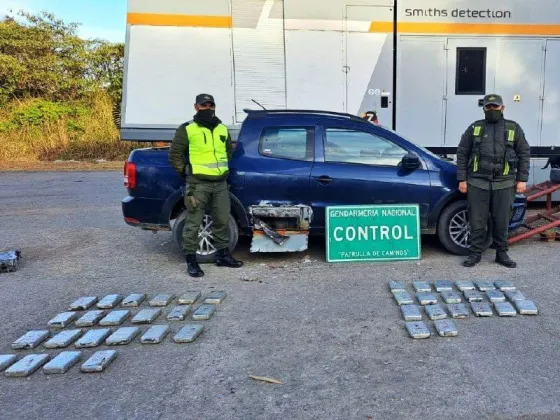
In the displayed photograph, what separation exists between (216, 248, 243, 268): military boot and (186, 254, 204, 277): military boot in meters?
0.35

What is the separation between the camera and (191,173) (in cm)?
538

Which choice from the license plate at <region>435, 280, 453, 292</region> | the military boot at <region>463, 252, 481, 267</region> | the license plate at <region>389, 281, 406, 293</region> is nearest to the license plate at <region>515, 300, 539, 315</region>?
the license plate at <region>435, 280, 453, 292</region>

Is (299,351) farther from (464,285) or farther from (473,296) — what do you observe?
(464,285)

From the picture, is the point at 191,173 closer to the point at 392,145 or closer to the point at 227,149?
the point at 227,149

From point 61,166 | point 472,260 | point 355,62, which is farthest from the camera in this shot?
point 61,166

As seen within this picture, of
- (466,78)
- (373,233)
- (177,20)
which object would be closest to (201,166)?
(373,233)

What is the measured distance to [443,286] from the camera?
479 centimetres

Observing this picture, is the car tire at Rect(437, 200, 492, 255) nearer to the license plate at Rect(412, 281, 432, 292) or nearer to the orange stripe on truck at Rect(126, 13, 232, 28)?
the license plate at Rect(412, 281, 432, 292)

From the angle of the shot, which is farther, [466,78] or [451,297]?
[466,78]

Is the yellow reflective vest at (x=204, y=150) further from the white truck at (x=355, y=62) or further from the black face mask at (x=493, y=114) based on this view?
the black face mask at (x=493, y=114)

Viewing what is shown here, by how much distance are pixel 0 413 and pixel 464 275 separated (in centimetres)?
437

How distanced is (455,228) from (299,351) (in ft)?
10.3

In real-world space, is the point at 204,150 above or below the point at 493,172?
above

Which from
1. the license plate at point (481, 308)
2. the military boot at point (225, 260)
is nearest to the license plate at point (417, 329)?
the license plate at point (481, 308)
